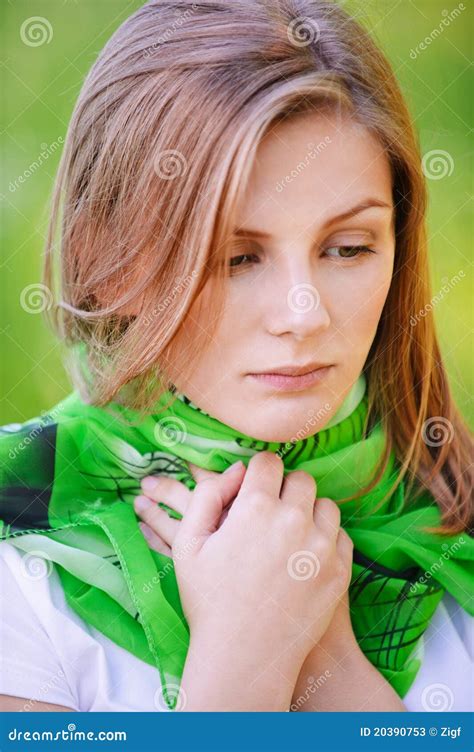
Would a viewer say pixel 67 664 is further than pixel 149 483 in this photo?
No

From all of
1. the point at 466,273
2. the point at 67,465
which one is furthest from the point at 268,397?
the point at 466,273

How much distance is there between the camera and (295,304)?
1394mm

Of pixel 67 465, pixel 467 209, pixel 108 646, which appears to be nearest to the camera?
pixel 108 646

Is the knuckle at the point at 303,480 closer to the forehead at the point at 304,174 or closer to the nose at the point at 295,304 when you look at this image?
the nose at the point at 295,304

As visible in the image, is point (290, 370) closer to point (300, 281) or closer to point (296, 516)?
point (300, 281)

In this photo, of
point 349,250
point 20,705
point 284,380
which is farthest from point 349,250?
point 20,705

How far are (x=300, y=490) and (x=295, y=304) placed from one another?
0.37 meters

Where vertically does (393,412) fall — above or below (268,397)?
above

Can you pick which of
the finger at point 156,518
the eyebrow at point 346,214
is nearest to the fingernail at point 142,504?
the finger at point 156,518

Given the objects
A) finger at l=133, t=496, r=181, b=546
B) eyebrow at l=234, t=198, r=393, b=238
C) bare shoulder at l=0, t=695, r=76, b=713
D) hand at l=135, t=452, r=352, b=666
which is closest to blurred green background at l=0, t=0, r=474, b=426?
eyebrow at l=234, t=198, r=393, b=238

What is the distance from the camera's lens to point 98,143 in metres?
1.52

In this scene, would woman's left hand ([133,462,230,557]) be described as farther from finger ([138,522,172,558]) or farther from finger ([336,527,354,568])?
finger ([336,527,354,568])

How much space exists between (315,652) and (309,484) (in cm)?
31

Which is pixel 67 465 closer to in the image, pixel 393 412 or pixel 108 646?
pixel 108 646
